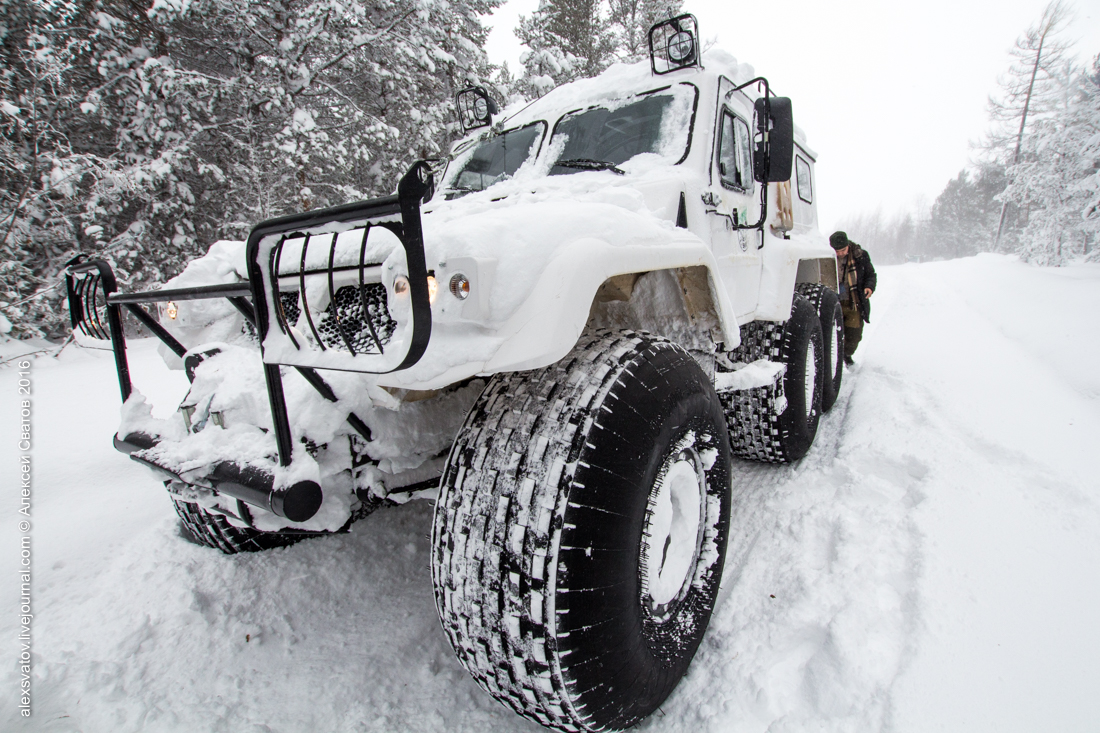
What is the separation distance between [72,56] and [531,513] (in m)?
13.2

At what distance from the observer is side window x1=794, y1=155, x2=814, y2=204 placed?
4716mm

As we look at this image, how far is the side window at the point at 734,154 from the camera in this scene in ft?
8.66

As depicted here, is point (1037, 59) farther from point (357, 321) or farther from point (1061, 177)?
point (357, 321)

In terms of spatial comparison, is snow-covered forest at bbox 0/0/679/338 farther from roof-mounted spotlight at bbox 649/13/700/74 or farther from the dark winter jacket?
the dark winter jacket

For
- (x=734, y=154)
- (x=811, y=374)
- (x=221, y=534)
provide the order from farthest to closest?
1. (x=811, y=374)
2. (x=734, y=154)
3. (x=221, y=534)

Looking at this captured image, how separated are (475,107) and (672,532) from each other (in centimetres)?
307

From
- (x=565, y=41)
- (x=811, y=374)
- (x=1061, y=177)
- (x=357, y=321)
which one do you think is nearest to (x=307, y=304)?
(x=357, y=321)

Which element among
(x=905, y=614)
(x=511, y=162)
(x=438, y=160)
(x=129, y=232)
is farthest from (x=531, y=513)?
(x=129, y=232)

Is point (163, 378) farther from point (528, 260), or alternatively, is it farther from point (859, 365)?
point (859, 365)

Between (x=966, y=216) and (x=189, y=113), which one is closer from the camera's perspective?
(x=189, y=113)

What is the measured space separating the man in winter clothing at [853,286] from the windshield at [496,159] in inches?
181

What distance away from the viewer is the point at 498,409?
1.44 metres

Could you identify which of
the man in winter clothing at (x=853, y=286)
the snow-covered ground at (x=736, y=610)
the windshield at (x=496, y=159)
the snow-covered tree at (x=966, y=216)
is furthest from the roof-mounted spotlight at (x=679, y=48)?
the snow-covered tree at (x=966, y=216)

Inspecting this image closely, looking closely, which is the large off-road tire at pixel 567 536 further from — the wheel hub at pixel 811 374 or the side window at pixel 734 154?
the wheel hub at pixel 811 374
